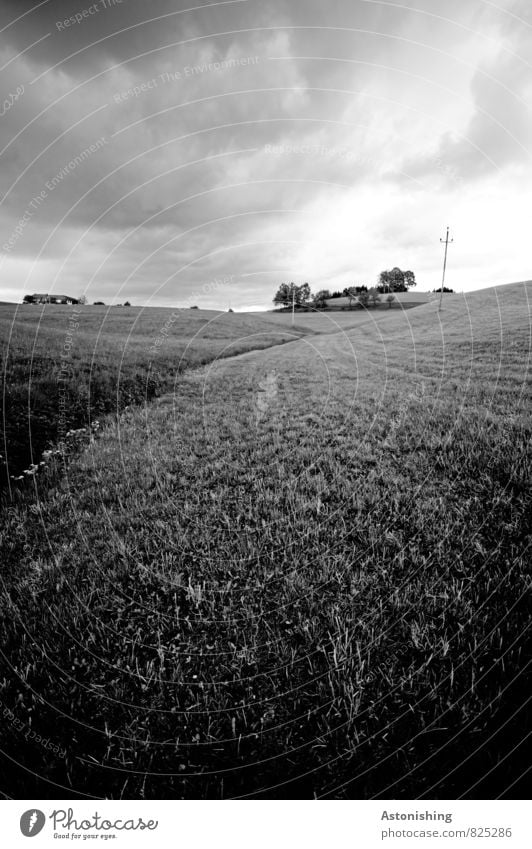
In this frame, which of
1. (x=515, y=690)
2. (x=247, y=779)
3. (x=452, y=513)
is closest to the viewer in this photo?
(x=247, y=779)

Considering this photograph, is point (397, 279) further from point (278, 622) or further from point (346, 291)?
point (278, 622)

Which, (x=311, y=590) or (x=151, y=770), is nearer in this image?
(x=151, y=770)

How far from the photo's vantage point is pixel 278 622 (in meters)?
3.20

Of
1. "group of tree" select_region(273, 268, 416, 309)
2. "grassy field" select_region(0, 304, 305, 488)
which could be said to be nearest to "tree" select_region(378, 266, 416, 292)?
"group of tree" select_region(273, 268, 416, 309)

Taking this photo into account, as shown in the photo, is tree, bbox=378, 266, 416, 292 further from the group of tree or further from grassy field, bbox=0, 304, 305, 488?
grassy field, bbox=0, 304, 305, 488

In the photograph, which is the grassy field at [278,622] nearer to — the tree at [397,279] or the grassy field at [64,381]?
the grassy field at [64,381]

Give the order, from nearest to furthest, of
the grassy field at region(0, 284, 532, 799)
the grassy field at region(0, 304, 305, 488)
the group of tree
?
the grassy field at region(0, 284, 532, 799)
the grassy field at region(0, 304, 305, 488)
the group of tree

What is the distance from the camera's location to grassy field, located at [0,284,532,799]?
2.28 meters

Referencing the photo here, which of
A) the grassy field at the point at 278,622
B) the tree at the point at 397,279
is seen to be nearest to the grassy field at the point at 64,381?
the grassy field at the point at 278,622

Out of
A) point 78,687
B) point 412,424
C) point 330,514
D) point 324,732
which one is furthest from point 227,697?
point 412,424

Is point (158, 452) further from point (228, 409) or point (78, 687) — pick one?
point (78, 687)

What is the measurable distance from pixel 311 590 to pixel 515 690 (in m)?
1.70

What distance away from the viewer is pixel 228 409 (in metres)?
10.4
